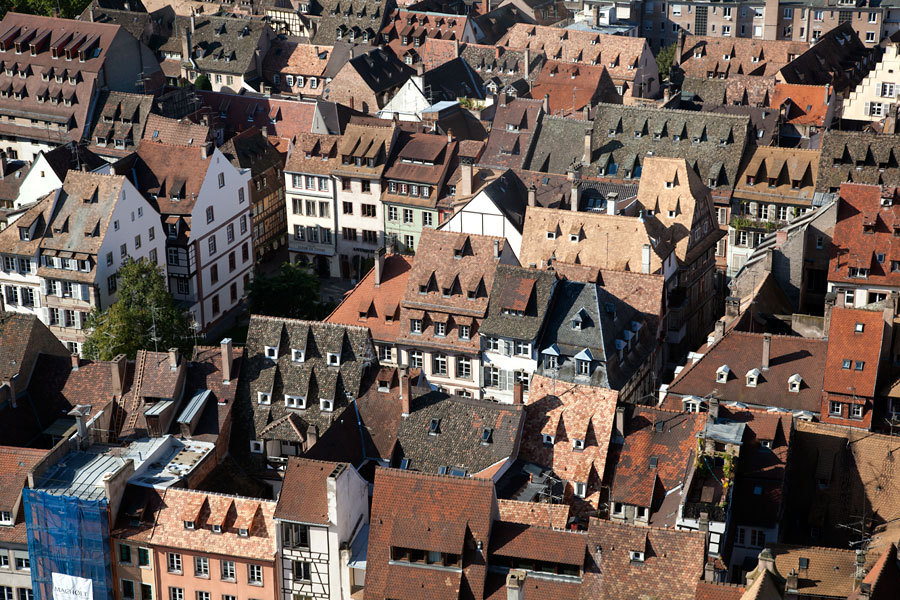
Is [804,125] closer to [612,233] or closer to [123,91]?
[612,233]

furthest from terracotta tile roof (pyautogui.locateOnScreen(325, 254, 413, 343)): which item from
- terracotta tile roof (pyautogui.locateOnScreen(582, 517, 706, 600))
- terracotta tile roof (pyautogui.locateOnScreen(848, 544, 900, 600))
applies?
terracotta tile roof (pyautogui.locateOnScreen(848, 544, 900, 600))

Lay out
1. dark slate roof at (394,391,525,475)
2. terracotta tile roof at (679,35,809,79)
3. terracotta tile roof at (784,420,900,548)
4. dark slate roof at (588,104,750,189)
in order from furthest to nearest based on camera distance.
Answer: terracotta tile roof at (679,35,809,79) → dark slate roof at (588,104,750,189) → dark slate roof at (394,391,525,475) → terracotta tile roof at (784,420,900,548)

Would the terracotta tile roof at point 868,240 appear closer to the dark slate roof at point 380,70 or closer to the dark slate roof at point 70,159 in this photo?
the dark slate roof at point 380,70

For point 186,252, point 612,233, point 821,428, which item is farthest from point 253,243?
point 821,428

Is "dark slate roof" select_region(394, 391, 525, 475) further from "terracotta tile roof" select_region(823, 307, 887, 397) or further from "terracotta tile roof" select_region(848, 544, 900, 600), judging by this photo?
"terracotta tile roof" select_region(848, 544, 900, 600)

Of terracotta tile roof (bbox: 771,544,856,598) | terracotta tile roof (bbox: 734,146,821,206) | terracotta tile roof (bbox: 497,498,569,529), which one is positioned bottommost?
terracotta tile roof (bbox: 771,544,856,598)

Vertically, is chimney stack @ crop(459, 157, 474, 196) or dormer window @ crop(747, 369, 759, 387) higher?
chimney stack @ crop(459, 157, 474, 196)
